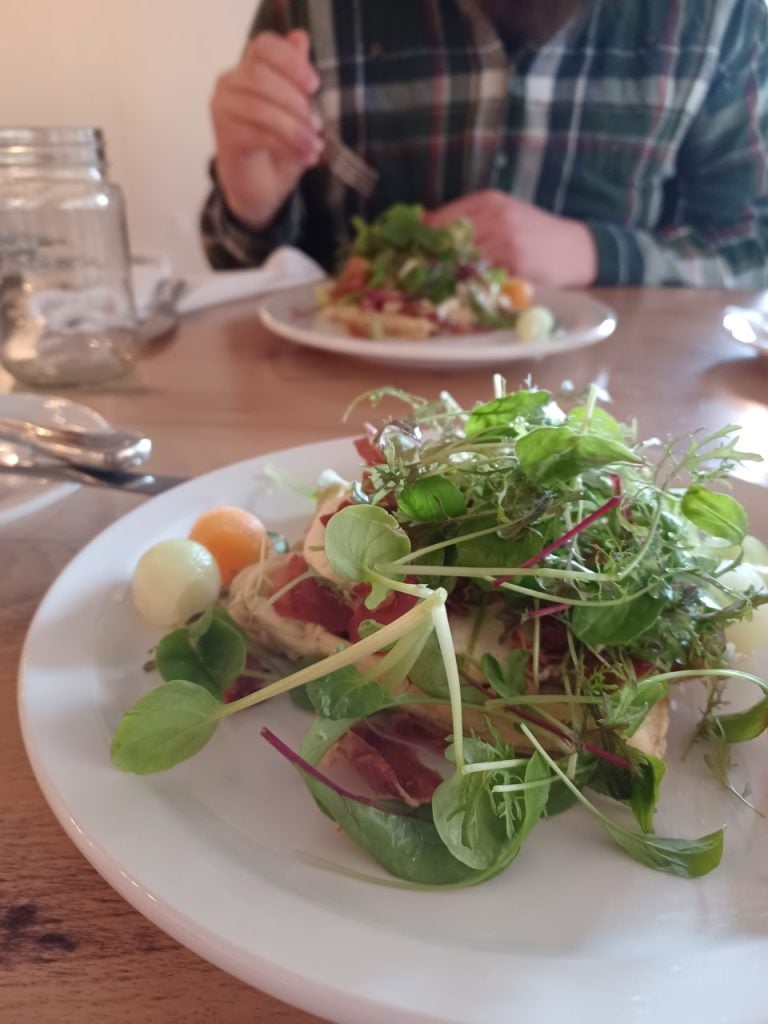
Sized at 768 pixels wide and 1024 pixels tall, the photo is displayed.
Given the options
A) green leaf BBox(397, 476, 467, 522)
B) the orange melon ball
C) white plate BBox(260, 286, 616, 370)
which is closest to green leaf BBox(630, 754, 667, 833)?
green leaf BBox(397, 476, 467, 522)

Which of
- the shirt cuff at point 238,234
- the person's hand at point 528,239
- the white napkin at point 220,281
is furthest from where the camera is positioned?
the shirt cuff at point 238,234

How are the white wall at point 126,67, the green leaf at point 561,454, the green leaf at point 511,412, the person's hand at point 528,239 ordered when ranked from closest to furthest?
the green leaf at point 561,454 → the green leaf at point 511,412 → the person's hand at point 528,239 → the white wall at point 126,67

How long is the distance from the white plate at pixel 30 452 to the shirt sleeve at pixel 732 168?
1708mm

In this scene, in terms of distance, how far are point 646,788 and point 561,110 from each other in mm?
2435

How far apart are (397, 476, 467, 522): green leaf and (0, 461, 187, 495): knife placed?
43 centimetres

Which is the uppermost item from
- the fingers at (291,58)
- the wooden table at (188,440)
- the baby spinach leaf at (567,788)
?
the fingers at (291,58)

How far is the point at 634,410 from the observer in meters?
1.28

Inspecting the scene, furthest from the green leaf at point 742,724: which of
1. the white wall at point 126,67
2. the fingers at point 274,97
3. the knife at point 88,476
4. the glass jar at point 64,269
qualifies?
the white wall at point 126,67

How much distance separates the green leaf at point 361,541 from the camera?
1.74ft

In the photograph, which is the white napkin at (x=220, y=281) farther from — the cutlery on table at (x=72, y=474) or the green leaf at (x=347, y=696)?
the green leaf at (x=347, y=696)

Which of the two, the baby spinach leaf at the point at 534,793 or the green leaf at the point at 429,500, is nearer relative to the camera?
the baby spinach leaf at the point at 534,793

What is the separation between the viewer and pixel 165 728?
512 mm

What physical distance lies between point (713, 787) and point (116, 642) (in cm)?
48

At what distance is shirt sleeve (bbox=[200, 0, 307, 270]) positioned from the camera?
2.49m
